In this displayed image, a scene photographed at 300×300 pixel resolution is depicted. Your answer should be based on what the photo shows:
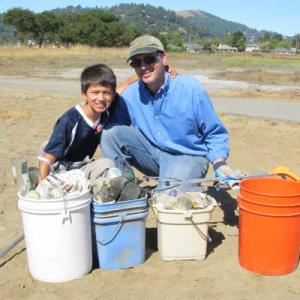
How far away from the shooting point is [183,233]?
350 centimetres

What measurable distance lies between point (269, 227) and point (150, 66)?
1.56m

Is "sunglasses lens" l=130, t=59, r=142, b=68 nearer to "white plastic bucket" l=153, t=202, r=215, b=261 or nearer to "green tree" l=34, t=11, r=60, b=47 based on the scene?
"white plastic bucket" l=153, t=202, r=215, b=261

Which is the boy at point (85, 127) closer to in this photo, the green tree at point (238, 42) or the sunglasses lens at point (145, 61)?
the sunglasses lens at point (145, 61)

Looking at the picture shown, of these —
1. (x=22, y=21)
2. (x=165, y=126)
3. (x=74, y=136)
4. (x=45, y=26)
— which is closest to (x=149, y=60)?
(x=165, y=126)

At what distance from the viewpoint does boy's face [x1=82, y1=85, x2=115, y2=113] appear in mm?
3830

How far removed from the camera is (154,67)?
3.97m

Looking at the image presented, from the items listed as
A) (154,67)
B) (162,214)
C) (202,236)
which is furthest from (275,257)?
(154,67)

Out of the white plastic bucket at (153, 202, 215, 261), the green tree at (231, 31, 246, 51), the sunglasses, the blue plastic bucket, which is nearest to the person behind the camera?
the blue plastic bucket

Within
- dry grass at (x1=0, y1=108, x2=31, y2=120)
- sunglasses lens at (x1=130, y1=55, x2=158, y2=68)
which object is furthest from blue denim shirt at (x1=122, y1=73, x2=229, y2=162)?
dry grass at (x1=0, y1=108, x2=31, y2=120)

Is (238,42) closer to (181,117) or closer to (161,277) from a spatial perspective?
(181,117)

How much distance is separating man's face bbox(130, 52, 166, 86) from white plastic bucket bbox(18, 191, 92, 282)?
1.22m

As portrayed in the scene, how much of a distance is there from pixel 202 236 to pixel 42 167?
125 cm

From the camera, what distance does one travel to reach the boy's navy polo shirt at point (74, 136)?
148 inches

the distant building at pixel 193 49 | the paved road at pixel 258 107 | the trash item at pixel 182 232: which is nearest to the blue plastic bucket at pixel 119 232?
the trash item at pixel 182 232
